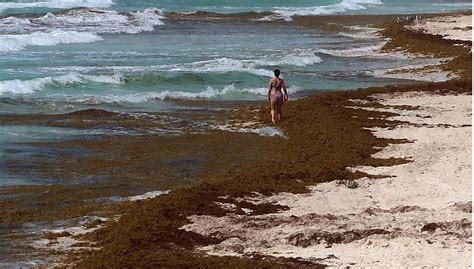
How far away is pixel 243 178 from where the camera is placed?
47.3ft

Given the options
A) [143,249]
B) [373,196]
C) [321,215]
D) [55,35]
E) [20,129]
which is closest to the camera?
[143,249]

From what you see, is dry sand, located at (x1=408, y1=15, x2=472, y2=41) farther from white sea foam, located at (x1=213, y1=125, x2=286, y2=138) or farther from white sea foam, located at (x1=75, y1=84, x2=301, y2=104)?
white sea foam, located at (x1=213, y1=125, x2=286, y2=138)

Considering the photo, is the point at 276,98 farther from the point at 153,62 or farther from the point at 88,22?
the point at 88,22

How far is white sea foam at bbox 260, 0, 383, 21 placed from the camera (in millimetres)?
55344

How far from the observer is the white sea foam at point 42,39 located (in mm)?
35656

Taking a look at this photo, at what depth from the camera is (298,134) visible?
18.7 metres

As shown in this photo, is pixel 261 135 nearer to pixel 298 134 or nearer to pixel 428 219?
pixel 298 134

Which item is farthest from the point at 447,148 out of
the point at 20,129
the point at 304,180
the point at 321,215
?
the point at 20,129

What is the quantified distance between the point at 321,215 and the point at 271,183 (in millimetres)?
2261

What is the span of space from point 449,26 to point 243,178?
101 ft

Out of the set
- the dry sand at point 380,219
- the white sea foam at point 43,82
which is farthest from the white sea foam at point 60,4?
the dry sand at point 380,219

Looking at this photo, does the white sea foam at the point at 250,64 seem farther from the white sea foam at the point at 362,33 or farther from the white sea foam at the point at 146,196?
the white sea foam at the point at 146,196

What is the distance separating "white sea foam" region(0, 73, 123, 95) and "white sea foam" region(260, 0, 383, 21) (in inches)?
1080

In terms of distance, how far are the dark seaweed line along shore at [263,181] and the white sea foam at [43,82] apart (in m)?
6.39
